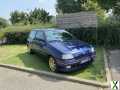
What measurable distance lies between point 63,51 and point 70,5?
28.1 metres

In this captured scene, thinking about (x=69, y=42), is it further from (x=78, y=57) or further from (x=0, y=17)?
(x=0, y=17)

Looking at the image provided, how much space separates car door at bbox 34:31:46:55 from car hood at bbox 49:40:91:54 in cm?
66

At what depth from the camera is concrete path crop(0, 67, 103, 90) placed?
23.6 ft

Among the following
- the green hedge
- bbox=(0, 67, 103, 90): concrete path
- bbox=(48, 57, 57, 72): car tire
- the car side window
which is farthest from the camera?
the green hedge

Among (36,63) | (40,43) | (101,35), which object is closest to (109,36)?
(101,35)

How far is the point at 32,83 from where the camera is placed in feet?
25.6

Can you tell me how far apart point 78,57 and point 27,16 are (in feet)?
121

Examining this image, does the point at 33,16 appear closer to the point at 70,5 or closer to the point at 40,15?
the point at 40,15

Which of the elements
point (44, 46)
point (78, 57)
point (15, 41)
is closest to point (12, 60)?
point (44, 46)

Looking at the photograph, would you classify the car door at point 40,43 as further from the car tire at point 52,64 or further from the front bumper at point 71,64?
the front bumper at point 71,64

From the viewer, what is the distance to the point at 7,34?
19.1 m

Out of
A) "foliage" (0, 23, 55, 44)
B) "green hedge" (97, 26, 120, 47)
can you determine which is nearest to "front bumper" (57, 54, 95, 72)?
"green hedge" (97, 26, 120, 47)

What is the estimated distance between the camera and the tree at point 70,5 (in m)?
35.4

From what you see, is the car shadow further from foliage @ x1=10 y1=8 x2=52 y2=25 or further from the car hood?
foliage @ x1=10 y1=8 x2=52 y2=25
